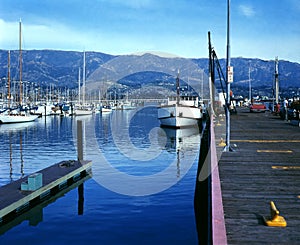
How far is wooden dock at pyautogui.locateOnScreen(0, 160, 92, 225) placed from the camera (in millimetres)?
14948

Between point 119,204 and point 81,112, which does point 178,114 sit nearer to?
point 119,204

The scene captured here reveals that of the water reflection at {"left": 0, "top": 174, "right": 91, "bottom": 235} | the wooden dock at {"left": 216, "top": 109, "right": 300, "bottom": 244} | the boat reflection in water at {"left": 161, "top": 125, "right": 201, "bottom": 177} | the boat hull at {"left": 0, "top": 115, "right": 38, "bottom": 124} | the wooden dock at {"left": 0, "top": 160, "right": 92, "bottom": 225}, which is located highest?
the wooden dock at {"left": 216, "top": 109, "right": 300, "bottom": 244}

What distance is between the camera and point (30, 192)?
1648cm

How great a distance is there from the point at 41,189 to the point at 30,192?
31.5 inches

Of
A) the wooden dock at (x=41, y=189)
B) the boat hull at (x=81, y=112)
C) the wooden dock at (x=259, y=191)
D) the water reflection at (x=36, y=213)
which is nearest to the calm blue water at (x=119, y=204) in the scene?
the water reflection at (x=36, y=213)

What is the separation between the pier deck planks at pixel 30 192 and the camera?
→ 1491 cm

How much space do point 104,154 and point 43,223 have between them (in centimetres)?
1849

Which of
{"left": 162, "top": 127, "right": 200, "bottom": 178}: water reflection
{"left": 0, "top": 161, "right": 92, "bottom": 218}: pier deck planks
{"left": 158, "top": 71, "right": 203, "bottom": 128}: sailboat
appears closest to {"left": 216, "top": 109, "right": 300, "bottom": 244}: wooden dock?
{"left": 0, "top": 161, "right": 92, "bottom": 218}: pier deck planks

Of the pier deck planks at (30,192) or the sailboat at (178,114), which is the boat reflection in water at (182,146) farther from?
the sailboat at (178,114)

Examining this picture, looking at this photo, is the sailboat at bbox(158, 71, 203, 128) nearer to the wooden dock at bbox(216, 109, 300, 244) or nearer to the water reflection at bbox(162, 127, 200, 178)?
the water reflection at bbox(162, 127, 200, 178)

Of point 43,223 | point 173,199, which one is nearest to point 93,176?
point 173,199

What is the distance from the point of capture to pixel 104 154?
3366 centimetres

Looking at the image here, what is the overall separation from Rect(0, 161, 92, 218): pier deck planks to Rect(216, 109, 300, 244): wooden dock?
7331 millimetres

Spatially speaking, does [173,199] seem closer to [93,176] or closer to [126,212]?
[126,212]
